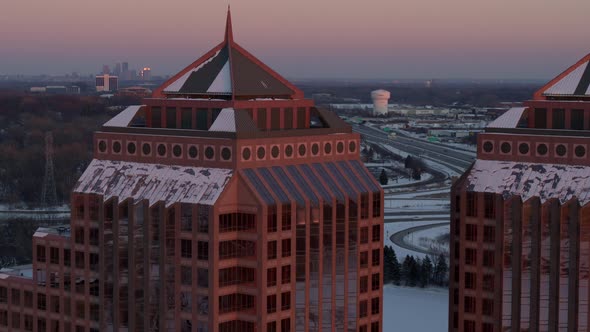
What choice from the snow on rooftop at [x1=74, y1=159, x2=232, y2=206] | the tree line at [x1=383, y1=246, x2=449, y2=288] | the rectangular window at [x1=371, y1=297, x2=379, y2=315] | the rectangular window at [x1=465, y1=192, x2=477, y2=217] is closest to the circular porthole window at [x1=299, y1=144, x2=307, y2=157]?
the snow on rooftop at [x1=74, y1=159, x2=232, y2=206]

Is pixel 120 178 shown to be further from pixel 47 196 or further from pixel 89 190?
pixel 47 196

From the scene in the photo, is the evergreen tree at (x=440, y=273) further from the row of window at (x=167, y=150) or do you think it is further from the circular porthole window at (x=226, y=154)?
the circular porthole window at (x=226, y=154)

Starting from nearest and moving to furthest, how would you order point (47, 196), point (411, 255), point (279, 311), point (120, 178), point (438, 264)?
point (279, 311), point (120, 178), point (438, 264), point (411, 255), point (47, 196)

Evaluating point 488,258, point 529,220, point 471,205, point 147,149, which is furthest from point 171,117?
point 529,220

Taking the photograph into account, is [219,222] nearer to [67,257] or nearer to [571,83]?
[67,257]

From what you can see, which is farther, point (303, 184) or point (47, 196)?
point (47, 196)

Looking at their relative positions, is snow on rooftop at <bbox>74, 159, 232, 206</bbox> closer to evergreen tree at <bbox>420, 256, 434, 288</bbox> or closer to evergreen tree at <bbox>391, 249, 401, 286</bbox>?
evergreen tree at <bbox>391, 249, 401, 286</bbox>

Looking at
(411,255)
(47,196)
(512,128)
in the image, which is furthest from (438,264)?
(47,196)
